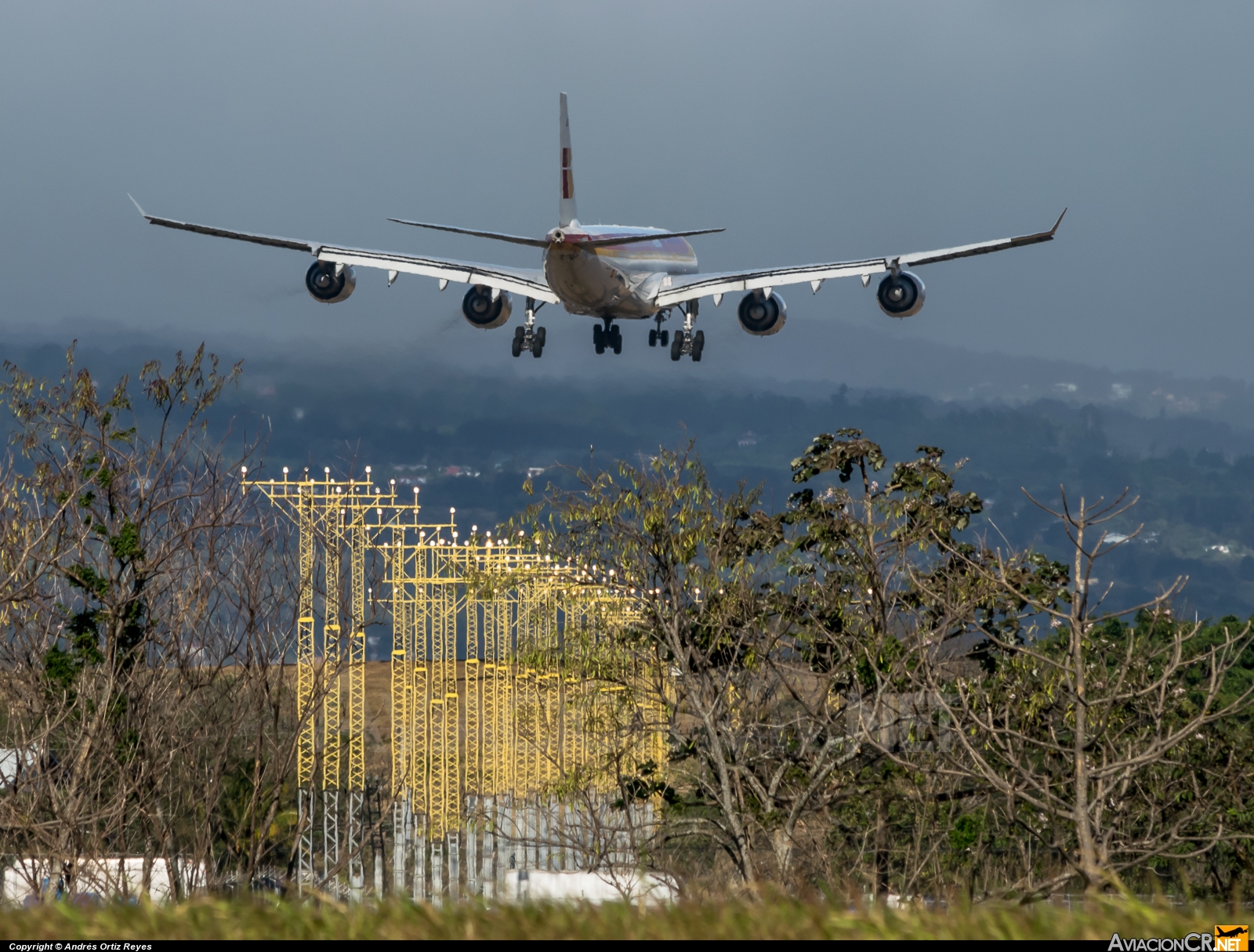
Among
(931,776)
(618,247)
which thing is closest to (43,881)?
(931,776)

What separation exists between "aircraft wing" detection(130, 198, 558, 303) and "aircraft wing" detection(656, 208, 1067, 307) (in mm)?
4849

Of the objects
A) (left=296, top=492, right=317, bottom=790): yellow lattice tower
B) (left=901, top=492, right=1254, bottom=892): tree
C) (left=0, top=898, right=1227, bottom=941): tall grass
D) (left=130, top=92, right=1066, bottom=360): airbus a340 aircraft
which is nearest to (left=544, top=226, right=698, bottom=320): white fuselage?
(left=130, top=92, right=1066, bottom=360): airbus a340 aircraft

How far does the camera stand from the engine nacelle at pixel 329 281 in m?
49.6

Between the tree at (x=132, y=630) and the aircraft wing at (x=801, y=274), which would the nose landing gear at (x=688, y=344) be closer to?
the aircraft wing at (x=801, y=274)

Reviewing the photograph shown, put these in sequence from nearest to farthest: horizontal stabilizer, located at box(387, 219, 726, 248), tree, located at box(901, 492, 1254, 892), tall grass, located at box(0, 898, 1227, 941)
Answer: tall grass, located at box(0, 898, 1227, 941) → tree, located at box(901, 492, 1254, 892) → horizontal stabilizer, located at box(387, 219, 726, 248)

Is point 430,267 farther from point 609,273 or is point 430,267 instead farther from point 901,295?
point 901,295

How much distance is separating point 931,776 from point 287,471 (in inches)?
822

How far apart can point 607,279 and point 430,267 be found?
6.22 m

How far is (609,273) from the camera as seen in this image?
5094 centimetres

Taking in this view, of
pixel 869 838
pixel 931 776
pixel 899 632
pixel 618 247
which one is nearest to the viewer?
pixel 931 776

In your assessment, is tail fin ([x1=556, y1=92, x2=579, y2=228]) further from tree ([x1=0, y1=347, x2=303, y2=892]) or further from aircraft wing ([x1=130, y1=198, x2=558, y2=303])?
tree ([x1=0, y1=347, x2=303, y2=892])

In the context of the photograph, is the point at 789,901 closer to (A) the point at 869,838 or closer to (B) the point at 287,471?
(A) the point at 869,838

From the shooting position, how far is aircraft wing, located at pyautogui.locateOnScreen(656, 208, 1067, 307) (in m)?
47.0

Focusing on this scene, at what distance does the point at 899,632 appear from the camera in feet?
90.0
